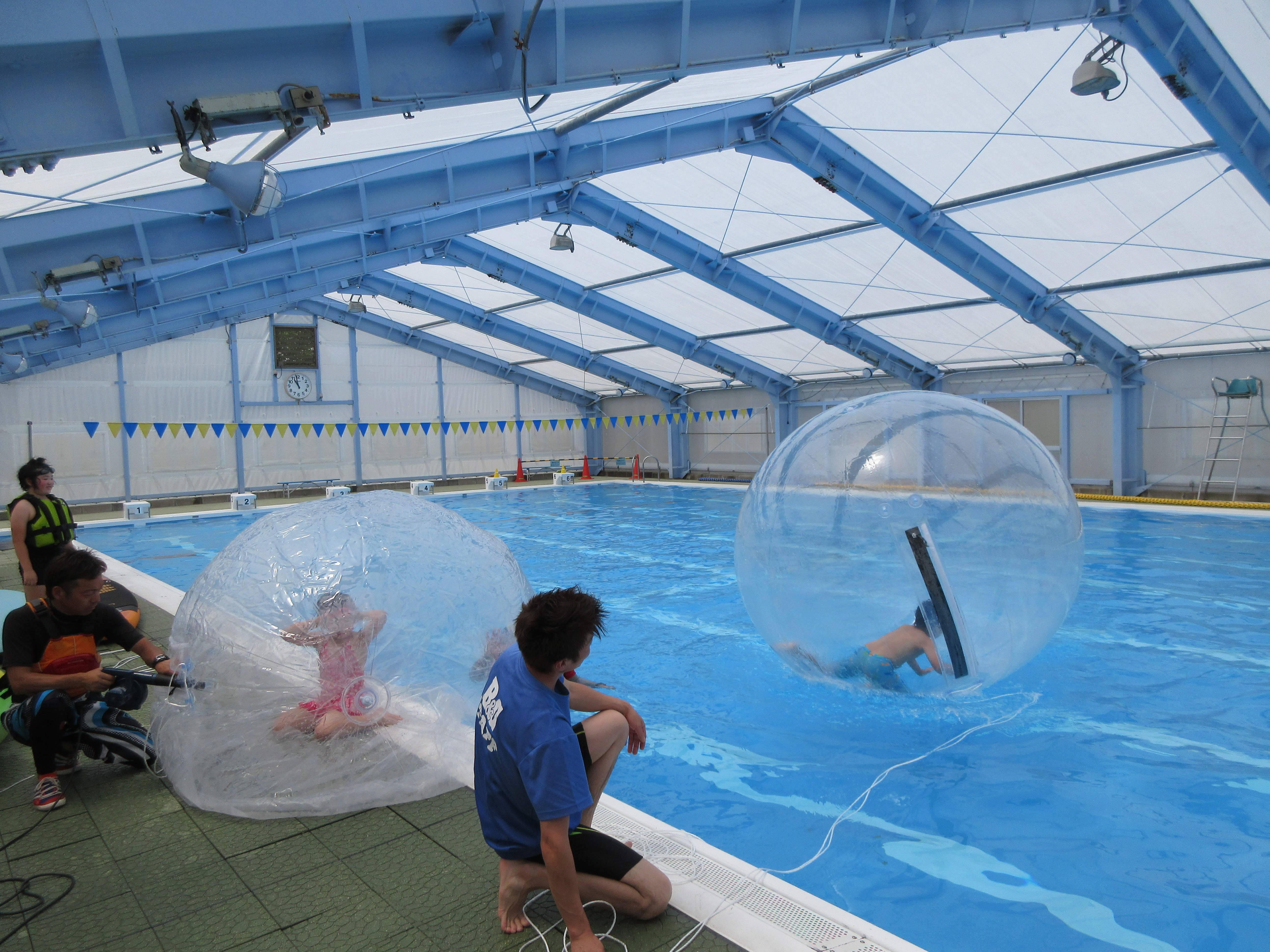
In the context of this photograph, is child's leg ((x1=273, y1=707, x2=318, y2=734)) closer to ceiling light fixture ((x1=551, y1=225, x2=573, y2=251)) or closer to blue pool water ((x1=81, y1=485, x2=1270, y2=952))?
blue pool water ((x1=81, y1=485, x2=1270, y2=952))

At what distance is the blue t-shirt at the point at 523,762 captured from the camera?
2.41m

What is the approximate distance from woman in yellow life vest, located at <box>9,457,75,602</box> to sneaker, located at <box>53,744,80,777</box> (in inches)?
81.2

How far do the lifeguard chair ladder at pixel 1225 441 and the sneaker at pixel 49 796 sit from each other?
60.6ft

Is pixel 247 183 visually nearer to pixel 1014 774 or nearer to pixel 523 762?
pixel 523 762

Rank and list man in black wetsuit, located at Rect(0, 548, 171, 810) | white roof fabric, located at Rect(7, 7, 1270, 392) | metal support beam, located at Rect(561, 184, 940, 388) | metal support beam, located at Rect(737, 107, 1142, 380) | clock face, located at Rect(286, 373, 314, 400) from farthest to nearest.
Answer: clock face, located at Rect(286, 373, 314, 400) → metal support beam, located at Rect(561, 184, 940, 388) → metal support beam, located at Rect(737, 107, 1142, 380) → white roof fabric, located at Rect(7, 7, 1270, 392) → man in black wetsuit, located at Rect(0, 548, 171, 810)

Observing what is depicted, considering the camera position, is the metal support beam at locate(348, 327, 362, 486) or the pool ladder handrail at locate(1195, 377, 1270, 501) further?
the metal support beam at locate(348, 327, 362, 486)

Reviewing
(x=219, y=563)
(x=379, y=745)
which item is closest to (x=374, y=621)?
(x=379, y=745)

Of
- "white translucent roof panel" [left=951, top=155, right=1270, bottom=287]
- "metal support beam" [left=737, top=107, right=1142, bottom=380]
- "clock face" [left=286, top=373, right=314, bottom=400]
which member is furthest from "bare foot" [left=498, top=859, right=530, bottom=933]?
"clock face" [left=286, top=373, right=314, bottom=400]

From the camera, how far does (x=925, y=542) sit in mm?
4473

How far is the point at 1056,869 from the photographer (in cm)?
353

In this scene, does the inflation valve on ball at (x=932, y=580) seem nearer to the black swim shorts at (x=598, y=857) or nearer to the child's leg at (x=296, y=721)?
the black swim shorts at (x=598, y=857)

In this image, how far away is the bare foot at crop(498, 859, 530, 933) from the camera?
2672 mm

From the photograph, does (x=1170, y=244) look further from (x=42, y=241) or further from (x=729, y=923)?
(x=42, y=241)

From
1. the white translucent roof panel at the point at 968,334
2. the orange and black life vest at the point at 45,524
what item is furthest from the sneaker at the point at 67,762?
the white translucent roof panel at the point at 968,334
